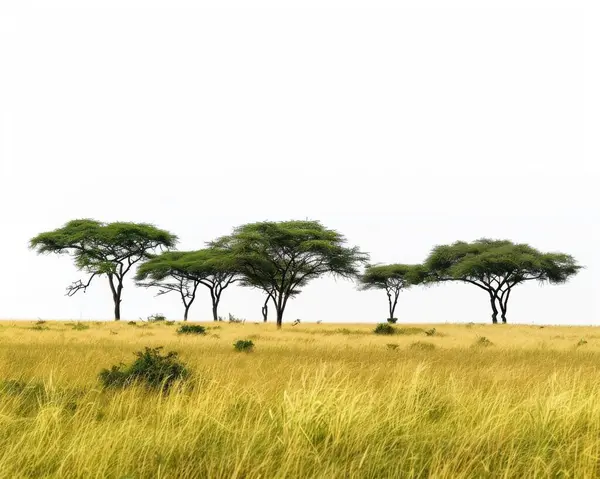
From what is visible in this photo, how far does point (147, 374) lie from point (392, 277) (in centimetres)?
5444

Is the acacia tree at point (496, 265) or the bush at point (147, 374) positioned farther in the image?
the acacia tree at point (496, 265)

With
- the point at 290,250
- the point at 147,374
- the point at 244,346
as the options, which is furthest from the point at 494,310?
the point at 147,374

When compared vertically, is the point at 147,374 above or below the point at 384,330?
above

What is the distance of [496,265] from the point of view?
169 ft

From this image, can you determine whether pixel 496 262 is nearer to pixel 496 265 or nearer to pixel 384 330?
pixel 496 265

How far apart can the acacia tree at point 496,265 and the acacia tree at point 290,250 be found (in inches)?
509

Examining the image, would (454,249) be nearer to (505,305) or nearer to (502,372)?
(505,305)

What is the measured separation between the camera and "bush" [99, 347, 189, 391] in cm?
966

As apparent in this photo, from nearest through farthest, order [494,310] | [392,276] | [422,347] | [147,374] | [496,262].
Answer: [147,374]
[422,347]
[496,262]
[494,310]
[392,276]

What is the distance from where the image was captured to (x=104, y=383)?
31.9 ft

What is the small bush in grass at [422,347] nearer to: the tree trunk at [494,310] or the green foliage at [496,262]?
the green foliage at [496,262]

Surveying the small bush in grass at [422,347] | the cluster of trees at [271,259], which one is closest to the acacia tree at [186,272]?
the cluster of trees at [271,259]

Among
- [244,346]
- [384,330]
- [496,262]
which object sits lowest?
[384,330]

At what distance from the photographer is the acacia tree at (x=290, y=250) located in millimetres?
40438
